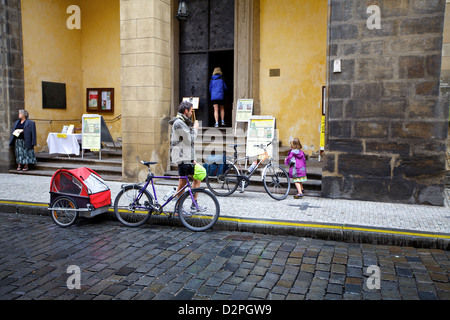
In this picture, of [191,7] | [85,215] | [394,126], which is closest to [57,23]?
[191,7]

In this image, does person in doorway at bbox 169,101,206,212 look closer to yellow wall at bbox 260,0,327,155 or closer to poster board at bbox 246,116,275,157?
poster board at bbox 246,116,275,157

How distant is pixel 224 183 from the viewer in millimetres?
8289

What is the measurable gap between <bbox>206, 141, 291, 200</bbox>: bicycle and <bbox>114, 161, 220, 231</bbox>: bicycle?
192 centimetres

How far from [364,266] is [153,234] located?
117 inches

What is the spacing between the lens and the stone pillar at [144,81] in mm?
9484

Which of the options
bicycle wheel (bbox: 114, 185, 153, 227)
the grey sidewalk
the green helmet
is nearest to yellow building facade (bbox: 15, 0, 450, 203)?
the grey sidewalk

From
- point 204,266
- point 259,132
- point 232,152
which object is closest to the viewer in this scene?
point 204,266

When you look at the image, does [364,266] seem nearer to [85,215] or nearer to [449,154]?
[85,215]

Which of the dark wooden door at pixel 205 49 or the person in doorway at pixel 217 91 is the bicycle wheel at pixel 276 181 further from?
the dark wooden door at pixel 205 49

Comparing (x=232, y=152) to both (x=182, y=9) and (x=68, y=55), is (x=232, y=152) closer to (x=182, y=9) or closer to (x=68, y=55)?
(x=182, y=9)

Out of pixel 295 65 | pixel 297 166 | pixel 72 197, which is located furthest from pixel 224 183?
pixel 295 65

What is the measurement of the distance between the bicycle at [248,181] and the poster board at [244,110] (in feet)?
9.68

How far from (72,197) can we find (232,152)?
16.8ft

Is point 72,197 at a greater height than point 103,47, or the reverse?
point 103,47
